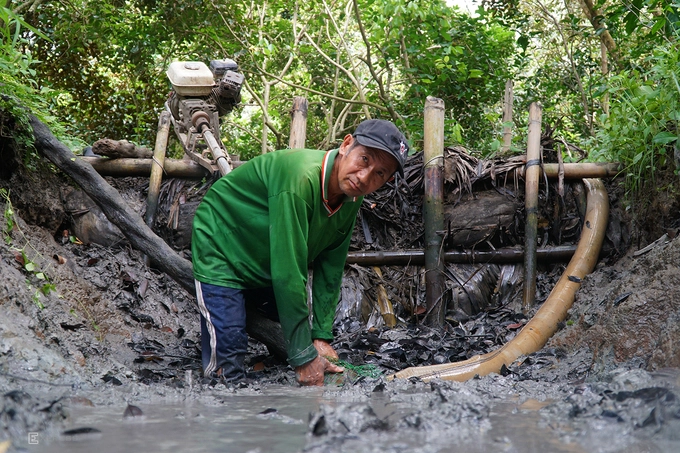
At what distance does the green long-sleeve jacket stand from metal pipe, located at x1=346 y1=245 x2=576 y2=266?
152 centimetres

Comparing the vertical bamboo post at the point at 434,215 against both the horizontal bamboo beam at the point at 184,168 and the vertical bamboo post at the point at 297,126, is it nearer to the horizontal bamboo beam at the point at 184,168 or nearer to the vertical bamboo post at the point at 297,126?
the horizontal bamboo beam at the point at 184,168

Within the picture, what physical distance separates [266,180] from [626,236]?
3162 mm

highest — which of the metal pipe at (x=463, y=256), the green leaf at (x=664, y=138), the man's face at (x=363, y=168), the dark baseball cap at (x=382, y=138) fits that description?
the green leaf at (x=664, y=138)

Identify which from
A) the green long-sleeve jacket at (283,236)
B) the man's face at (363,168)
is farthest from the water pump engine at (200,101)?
the man's face at (363,168)

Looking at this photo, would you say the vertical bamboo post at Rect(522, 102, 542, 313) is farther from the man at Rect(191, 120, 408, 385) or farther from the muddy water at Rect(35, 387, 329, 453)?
the muddy water at Rect(35, 387, 329, 453)

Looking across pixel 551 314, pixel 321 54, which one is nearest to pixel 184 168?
pixel 551 314

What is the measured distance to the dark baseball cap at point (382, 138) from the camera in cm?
301

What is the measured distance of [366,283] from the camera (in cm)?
525

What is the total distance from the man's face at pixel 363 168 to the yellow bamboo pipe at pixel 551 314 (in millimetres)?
1071

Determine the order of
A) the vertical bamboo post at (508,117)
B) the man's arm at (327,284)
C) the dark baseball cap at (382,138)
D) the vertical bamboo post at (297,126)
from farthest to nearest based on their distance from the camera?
the vertical bamboo post at (508,117) < the vertical bamboo post at (297,126) < the man's arm at (327,284) < the dark baseball cap at (382,138)

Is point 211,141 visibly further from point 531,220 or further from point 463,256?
point 531,220

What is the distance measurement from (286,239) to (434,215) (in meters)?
2.22

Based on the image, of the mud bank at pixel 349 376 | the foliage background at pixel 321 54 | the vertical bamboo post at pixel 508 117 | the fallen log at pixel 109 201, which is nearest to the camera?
the mud bank at pixel 349 376

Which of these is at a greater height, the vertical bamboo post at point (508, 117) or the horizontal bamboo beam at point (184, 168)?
the vertical bamboo post at point (508, 117)
